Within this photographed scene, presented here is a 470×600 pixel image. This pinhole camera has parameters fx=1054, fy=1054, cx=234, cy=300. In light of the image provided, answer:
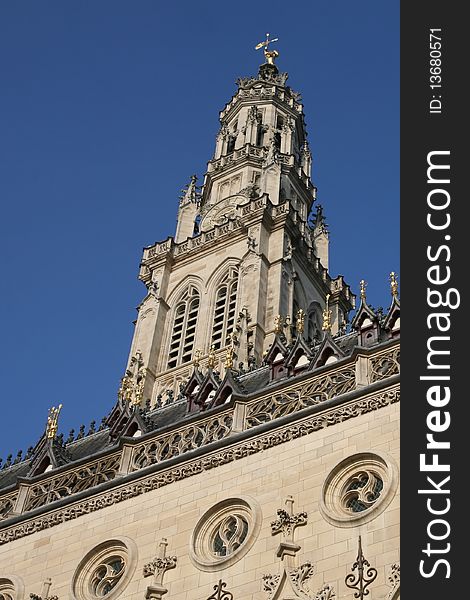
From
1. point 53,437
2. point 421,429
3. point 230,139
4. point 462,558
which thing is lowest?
point 462,558

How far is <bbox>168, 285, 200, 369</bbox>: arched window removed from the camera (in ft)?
155

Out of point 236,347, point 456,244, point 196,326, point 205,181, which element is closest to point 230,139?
point 205,181

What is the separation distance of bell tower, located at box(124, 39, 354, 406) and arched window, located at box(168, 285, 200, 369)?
2.2 inches

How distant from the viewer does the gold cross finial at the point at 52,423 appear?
1200 inches

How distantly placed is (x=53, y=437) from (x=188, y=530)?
314 inches

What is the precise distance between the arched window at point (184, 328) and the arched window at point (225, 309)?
1155 millimetres

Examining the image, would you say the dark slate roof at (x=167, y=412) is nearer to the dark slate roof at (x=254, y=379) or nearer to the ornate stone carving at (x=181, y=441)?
the dark slate roof at (x=254, y=379)

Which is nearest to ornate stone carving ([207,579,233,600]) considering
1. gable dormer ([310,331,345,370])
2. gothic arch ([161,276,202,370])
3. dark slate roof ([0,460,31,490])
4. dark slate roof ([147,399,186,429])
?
gable dormer ([310,331,345,370])

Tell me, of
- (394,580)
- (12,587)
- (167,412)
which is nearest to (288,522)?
(394,580)

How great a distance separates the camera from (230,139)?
61938mm

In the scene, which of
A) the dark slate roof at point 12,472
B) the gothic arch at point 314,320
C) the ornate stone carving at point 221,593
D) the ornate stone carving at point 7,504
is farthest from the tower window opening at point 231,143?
the ornate stone carving at point 221,593

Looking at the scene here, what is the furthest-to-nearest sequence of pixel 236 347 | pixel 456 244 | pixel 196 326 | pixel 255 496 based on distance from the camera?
pixel 196 326 < pixel 236 347 < pixel 255 496 < pixel 456 244

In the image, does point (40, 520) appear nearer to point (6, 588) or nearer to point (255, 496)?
point (6, 588)

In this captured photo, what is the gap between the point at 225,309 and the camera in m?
47.7
